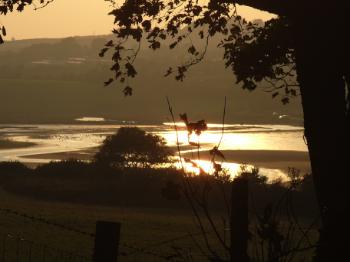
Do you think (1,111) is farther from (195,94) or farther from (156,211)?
(156,211)

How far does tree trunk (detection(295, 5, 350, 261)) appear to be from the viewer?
675 cm

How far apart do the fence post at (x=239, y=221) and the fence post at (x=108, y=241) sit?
978 millimetres

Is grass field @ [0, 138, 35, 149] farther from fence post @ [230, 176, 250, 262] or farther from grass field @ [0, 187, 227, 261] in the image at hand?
fence post @ [230, 176, 250, 262]

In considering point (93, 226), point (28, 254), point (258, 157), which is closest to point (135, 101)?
point (258, 157)

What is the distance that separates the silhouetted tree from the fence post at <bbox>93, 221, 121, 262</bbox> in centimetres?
5180

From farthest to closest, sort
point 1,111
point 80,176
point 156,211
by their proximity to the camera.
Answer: point 1,111
point 80,176
point 156,211

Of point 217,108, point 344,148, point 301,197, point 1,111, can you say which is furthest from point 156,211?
point 217,108

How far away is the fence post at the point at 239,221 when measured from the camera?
620cm

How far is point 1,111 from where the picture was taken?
132750mm

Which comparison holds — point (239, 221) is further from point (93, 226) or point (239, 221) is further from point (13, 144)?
point (13, 144)

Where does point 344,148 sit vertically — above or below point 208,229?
below

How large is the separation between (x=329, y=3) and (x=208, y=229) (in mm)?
25367

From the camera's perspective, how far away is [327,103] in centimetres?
681

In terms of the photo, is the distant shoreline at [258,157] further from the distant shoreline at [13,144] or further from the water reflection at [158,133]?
the distant shoreline at [13,144]
